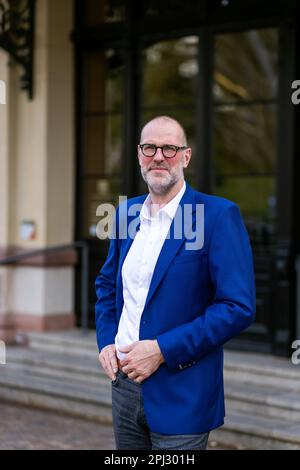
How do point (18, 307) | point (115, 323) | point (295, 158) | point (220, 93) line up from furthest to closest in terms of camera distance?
point (18, 307), point (220, 93), point (295, 158), point (115, 323)

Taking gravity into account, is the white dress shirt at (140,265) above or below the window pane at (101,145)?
below

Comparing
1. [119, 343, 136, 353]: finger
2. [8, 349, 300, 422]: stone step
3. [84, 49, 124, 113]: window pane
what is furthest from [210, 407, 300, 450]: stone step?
[84, 49, 124, 113]: window pane

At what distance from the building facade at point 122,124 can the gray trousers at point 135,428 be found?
163 inches

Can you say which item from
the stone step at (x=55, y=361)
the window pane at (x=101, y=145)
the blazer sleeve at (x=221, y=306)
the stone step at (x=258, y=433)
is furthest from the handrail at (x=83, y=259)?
the blazer sleeve at (x=221, y=306)

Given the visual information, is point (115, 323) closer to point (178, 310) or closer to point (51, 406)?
point (178, 310)

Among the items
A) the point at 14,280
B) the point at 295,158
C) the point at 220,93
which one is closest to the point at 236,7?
the point at 220,93

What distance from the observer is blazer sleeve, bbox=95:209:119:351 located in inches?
140

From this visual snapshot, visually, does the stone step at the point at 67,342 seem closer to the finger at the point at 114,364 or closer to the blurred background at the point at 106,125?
the blurred background at the point at 106,125

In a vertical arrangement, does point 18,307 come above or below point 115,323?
below

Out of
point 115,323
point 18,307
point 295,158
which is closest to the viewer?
point 115,323

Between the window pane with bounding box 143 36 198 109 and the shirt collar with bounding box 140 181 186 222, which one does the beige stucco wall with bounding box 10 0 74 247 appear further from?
the shirt collar with bounding box 140 181 186 222

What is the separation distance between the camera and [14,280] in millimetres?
8867

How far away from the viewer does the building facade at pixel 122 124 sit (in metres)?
7.79

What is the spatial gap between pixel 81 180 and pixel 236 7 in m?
2.43
